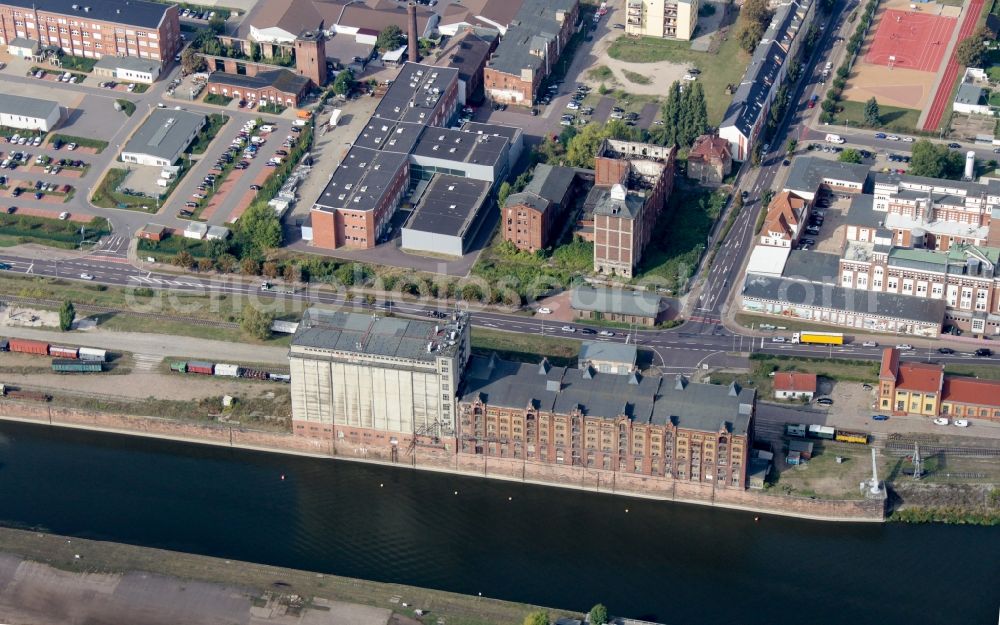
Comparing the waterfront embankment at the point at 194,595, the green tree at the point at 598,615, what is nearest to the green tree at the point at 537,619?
the waterfront embankment at the point at 194,595

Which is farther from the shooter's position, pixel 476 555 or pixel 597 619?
pixel 476 555

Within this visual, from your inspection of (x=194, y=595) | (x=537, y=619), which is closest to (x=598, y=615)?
(x=537, y=619)

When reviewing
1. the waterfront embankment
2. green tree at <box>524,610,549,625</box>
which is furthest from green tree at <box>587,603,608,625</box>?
green tree at <box>524,610,549,625</box>

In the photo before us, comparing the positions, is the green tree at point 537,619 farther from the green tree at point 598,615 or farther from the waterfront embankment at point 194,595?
the green tree at point 598,615

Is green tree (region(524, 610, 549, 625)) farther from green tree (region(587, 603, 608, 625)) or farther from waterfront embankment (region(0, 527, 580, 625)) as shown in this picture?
green tree (region(587, 603, 608, 625))

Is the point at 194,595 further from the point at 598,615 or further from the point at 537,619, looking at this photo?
the point at 598,615

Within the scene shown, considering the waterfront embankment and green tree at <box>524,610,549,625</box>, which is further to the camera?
the waterfront embankment

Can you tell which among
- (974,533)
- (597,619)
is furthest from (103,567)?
(974,533)

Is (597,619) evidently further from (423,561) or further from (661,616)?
(423,561)
